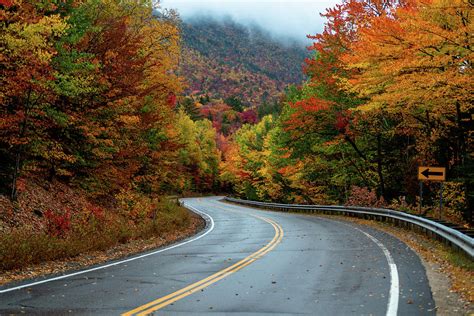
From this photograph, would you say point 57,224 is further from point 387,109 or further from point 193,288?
point 387,109

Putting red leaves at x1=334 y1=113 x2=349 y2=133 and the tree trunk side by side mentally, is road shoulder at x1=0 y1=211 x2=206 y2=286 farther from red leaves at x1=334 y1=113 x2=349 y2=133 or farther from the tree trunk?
the tree trunk

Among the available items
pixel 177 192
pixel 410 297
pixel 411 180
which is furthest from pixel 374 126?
pixel 177 192

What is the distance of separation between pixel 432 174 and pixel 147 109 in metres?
15.2

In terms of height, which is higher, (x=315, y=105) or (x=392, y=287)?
(x=315, y=105)

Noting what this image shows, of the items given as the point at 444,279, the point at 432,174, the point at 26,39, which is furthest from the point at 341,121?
the point at 26,39

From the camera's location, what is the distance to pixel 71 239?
14570mm

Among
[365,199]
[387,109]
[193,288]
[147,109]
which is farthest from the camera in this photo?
[365,199]

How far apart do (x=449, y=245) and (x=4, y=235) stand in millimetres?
12886

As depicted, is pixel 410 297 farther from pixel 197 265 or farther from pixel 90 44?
pixel 90 44

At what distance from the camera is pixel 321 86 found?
3269 centimetres

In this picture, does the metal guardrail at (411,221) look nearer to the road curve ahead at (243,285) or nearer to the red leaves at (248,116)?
the road curve ahead at (243,285)

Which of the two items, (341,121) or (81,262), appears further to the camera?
(341,121)

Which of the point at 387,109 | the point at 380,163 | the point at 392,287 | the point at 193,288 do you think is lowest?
the point at 193,288

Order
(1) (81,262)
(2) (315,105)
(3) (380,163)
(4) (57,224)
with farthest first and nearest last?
(3) (380,163)
(2) (315,105)
(4) (57,224)
(1) (81,262)
